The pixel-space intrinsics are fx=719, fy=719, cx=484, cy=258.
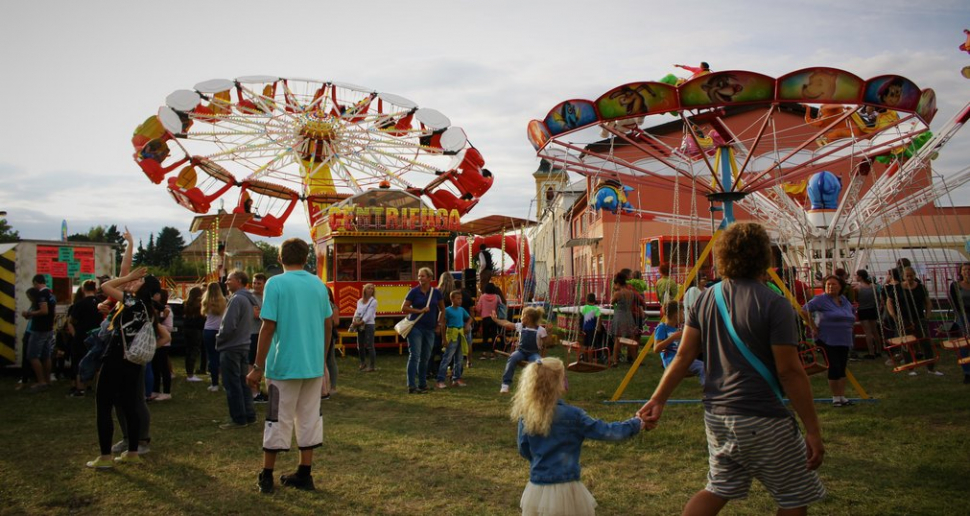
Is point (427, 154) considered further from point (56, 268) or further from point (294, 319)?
point (294, 319)

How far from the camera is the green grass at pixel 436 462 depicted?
15.9 feet

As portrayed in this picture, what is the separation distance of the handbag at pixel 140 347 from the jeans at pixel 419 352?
431 centimetres

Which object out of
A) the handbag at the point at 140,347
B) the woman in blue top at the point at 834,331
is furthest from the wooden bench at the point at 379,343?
→ the woman in blue top at the point at 834,331

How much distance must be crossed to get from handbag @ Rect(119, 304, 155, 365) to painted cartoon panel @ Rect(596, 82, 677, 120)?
17.1 ft

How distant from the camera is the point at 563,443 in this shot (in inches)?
139

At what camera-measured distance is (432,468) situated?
19.0 feet

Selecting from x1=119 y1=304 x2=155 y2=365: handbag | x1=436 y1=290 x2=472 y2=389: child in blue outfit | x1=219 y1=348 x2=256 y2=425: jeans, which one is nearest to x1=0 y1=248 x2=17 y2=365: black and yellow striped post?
x1=219 y1=348 x2=256 y2=425: jeans

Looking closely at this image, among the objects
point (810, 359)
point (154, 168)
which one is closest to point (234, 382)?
point (810, 359)

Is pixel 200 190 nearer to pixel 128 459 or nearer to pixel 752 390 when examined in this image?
pixel 128 459

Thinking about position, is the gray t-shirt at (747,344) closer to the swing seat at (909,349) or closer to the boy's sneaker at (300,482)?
the boy's sneaker at (300,482)

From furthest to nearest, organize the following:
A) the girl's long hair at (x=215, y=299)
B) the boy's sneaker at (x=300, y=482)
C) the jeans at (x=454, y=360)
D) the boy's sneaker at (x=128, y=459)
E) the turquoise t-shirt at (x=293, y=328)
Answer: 1. the jeans at (x=454, y=360)
2. the girl's long hair at (x=215, y=299)
3. the boy's sneaker at (x=128, y=459)
4. the boy's sneaker at (x=300, y=482)
5. the turquoise t-shirt at (x=293, y=328)

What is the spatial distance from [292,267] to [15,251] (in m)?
10.9

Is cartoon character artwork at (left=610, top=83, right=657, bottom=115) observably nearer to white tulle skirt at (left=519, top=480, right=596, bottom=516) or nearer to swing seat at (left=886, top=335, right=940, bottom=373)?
swing seat at (left=886, top=335, right=940, bottom=373)

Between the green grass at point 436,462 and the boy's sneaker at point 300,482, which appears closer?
the green grass at point 436,462
